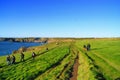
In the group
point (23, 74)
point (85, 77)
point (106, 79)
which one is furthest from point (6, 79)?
point (106, 79)

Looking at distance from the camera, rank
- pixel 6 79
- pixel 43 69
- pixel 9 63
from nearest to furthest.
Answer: pixel 6 79 < pixel 43 69 < pixel 9 63

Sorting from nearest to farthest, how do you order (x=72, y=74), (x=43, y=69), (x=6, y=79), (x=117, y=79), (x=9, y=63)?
1. (x=117, y=79)
2. (x=6, y=79)
3. (x=72, y=74)
4. (x=43, y=69)
5. (x=9, y=63)

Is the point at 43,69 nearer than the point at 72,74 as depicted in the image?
No

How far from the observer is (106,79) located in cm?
3366

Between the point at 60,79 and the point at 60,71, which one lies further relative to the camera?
the point at 60,71

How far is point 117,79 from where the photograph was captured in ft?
110

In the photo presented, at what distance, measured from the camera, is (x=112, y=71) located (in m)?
39.2

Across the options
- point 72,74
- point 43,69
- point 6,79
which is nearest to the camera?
point 6,79

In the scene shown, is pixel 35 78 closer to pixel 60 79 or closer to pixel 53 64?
pixel 60 79

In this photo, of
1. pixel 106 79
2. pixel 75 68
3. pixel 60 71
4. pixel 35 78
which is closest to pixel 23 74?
pixel 35 78

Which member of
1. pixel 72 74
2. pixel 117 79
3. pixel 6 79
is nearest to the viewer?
pixel 117 79

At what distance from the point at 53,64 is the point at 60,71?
9255 millimetres

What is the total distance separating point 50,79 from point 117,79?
398 inches

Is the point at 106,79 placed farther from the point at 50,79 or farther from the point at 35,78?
the point at 35,78
